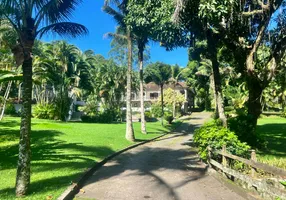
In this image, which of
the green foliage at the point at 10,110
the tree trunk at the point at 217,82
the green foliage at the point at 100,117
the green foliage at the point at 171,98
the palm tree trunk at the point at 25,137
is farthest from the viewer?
the green foliage at the point at 171,98

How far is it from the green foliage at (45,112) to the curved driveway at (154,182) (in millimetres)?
23136

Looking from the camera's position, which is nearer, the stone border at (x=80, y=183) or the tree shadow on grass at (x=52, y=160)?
the stone border at (x=80, y=183)

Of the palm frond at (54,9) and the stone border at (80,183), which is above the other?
the palm frond at (54,9)

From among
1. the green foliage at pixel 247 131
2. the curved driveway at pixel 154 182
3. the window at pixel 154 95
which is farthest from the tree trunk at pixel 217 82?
the window at pixel 154 95

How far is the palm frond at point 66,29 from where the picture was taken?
7.61 meters

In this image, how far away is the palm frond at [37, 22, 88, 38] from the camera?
7.61 metres

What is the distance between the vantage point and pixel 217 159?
10.3 meters

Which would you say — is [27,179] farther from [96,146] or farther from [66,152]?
[96,146]

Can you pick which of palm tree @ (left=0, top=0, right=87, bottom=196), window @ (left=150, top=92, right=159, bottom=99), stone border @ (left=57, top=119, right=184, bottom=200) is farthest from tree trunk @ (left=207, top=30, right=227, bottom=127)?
window @ (left=150, top=92, right=159, bottom=99)

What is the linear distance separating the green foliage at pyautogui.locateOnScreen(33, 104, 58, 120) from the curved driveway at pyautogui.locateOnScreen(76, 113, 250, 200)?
911 inches

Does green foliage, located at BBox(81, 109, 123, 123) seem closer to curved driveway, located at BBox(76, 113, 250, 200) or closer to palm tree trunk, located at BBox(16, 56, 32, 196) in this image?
curved driveway, located at BBox(76, 113, 250, 200)

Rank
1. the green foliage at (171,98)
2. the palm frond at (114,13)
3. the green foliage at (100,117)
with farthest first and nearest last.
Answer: the green foliage at (171,98) → the green foliage at (100,117) → the palm frond at (114,13)

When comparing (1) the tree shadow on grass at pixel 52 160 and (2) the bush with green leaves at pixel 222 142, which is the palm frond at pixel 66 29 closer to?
(1) the tree shadow on grass at pixel 52 160

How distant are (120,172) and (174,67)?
41.1 m
